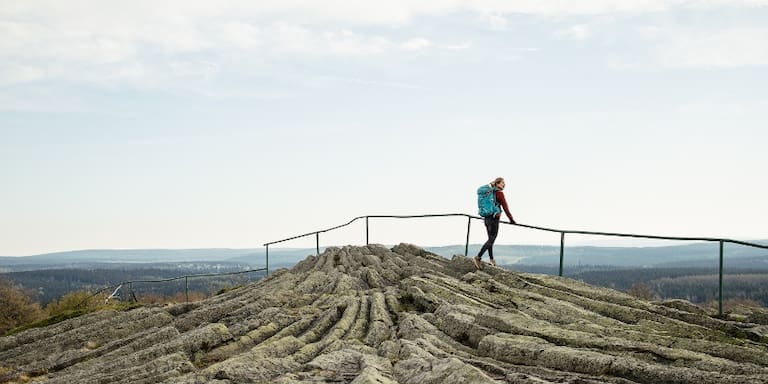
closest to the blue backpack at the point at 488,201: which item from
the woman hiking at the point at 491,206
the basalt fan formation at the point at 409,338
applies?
the woman hiking at the point at 491,206

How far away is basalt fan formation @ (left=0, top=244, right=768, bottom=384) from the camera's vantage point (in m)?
12.4

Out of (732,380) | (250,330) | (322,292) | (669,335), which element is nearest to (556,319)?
(669,335)

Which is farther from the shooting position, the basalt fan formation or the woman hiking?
the woman hiking

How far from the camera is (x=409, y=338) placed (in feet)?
53.1

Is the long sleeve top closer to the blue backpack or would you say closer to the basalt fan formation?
the blue backpack

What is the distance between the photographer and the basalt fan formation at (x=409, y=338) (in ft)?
→ 40.8

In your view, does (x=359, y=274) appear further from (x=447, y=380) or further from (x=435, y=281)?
(x=447, y=380)

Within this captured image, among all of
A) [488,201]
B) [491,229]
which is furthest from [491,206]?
[491,229]

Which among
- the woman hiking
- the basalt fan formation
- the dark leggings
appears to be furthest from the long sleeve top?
the basalt fan formation

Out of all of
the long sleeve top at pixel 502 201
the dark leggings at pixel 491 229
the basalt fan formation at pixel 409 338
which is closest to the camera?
the basalt fan formation at pixel 409 338

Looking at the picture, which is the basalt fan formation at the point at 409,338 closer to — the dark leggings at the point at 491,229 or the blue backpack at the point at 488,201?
the dark leggings at the point at 491,229

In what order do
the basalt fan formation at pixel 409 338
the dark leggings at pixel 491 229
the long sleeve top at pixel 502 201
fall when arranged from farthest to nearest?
the dark leggings at pixel 491 229 → the long sleeve top at pixel 502 201 → the basalt fan formation at pixel 409 338

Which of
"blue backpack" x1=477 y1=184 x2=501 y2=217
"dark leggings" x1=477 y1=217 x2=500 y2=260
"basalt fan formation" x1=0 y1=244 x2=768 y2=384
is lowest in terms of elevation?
"basalt fan formation" x1=0 y1=244 x2=768 y2=384

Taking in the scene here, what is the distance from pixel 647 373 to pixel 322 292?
1365 centimetres
